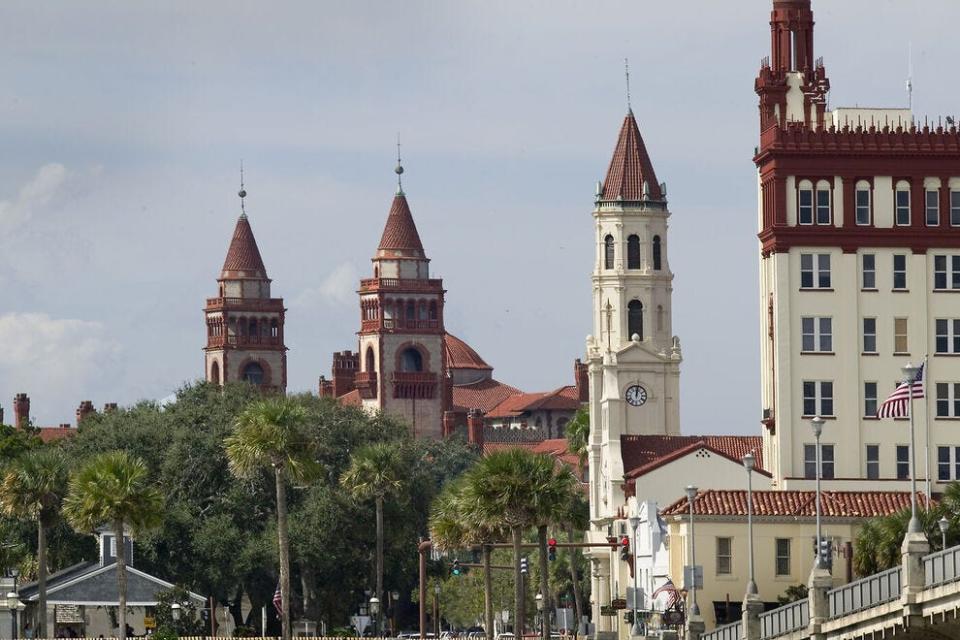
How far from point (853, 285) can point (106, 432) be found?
5327 cm

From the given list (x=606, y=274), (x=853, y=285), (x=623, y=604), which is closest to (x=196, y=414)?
(x=606, y=274)

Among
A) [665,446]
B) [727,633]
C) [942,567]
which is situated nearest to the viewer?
[942,567]

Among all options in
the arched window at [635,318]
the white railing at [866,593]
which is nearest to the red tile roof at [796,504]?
the white railing at [866,593]

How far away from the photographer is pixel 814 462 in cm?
11812

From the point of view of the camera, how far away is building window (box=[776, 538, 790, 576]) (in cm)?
11000

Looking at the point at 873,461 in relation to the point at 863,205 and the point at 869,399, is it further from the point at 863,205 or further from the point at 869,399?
the point at 863,205

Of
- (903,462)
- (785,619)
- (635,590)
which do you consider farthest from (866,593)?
(903,462)

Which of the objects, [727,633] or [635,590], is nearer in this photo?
[727,633]

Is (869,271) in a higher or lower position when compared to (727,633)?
higher

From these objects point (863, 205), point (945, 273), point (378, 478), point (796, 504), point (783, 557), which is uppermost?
point (863, 205)

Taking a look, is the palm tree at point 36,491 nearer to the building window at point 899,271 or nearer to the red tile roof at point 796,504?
the red tile roof at point 796,504

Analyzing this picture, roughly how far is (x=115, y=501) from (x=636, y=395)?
2125 inches

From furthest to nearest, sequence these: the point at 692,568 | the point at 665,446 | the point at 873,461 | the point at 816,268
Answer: the point at 665,446 < the point at 816,268 < the point at 873,461 < the point at 692,568

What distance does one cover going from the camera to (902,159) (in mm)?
118188
